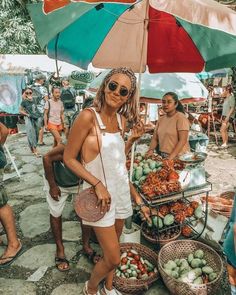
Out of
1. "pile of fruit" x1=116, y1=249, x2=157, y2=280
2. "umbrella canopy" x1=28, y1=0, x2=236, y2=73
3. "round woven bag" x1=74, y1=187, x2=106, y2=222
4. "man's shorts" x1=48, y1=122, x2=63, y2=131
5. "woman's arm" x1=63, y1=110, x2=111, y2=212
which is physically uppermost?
"umbrella canopy" x1=28, y1=0, x2=236, y2=73

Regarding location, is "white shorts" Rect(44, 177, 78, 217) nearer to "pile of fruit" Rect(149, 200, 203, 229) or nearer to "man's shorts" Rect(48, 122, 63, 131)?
"pile of fruit" Rect(149, 200, 203, 229)

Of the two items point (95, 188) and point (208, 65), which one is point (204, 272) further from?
point (208, 65)

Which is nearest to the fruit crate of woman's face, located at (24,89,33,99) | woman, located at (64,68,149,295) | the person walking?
woman, located at (64,68,149,295)

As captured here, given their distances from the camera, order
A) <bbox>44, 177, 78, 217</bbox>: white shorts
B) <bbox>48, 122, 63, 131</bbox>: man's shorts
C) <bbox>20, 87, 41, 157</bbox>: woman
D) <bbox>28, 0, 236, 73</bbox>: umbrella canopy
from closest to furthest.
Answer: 1. <bbox>44, 177, 78, 217</bbox>: white shorts
2. <bbox>28, 0, 236, 73</bbox>: umbrella canopy
3. <bbox>48, 122, 63, 131</bbox>: man's shorts
4. <bbox>20, 87, 41, 157</bbox>: woman

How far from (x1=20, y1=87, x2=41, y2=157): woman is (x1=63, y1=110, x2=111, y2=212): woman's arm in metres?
6.34

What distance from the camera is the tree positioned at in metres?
19.0

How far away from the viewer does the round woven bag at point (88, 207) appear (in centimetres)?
241

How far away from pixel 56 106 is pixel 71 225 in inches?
173

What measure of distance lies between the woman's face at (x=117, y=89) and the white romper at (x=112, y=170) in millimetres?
174

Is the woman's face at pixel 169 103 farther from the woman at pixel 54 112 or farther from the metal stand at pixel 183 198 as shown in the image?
the woman at pixel 54 112

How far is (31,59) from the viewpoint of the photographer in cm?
1246

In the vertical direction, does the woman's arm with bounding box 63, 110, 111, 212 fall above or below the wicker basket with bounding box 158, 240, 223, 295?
above

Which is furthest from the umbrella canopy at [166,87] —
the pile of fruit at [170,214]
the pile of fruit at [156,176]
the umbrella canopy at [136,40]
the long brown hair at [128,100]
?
the long brown hair at [128,100]

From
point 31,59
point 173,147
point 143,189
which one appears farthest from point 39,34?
point 31,59
